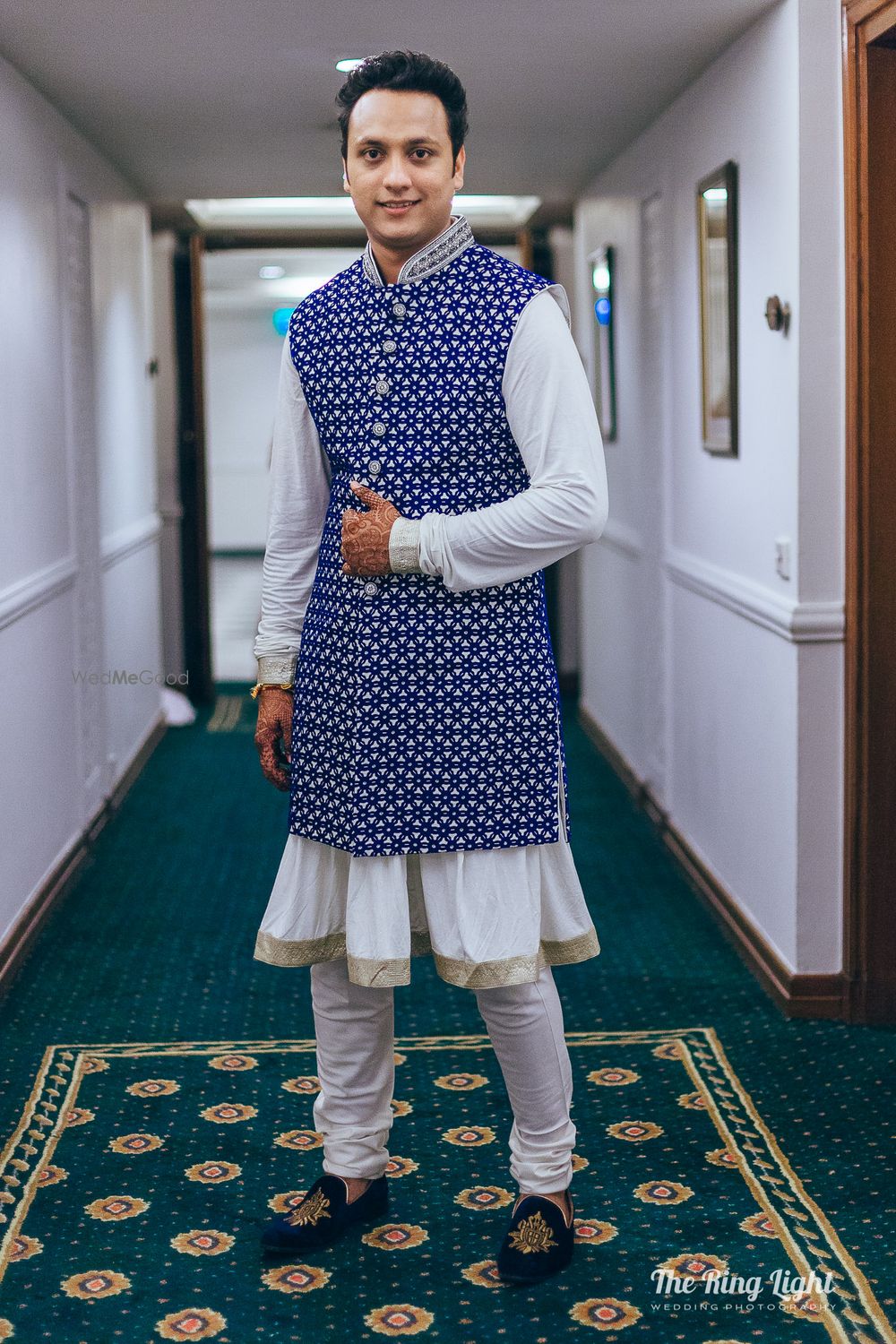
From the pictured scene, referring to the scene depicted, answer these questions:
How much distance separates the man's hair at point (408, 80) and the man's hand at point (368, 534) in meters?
0.48

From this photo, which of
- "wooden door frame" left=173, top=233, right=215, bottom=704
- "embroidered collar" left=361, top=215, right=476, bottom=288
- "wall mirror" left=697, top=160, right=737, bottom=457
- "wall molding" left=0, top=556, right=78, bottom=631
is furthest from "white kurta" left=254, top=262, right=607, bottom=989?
"wooden door frame" left=173, top=233, right=215, bottom=704

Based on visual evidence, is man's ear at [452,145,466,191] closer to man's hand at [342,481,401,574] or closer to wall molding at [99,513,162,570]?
man's hand at [342,481,401,574]

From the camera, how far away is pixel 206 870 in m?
4.55

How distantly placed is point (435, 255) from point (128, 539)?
4053 millimetres

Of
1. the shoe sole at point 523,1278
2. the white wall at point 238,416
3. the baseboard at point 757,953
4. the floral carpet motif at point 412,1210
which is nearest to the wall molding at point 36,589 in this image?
the floral carpet motif at point 412,1210

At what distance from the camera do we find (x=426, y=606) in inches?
79.0

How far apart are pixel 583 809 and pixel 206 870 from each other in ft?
4.54

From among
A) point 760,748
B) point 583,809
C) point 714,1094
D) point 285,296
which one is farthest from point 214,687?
point 285,296

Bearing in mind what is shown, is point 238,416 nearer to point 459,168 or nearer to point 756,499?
point 756,499

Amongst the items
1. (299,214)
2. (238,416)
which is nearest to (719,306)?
(299,214)

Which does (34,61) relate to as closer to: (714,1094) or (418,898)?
(418,898)

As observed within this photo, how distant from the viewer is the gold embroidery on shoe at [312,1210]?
2.23 m

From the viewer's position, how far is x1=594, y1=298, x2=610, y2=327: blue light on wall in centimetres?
589

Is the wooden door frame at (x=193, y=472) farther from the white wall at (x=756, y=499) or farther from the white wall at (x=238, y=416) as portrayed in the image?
the white wall at (x=238, y=416)
